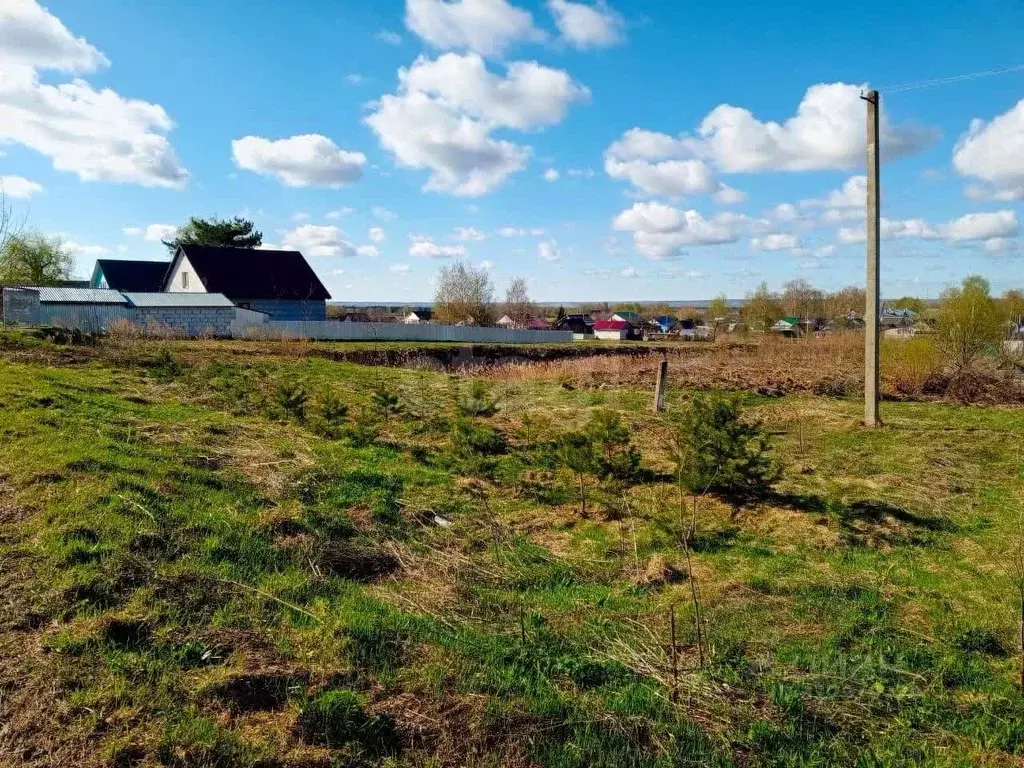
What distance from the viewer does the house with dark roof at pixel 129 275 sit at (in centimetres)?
4231

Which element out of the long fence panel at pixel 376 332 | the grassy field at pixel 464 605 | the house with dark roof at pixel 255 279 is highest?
the house with dark roof at pixel 255 279

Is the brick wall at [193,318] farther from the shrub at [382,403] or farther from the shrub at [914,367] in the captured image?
the shrub at [914,367]

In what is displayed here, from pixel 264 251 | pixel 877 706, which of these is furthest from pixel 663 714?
pixel 264 251

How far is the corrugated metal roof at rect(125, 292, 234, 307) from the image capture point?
28391 millimetres

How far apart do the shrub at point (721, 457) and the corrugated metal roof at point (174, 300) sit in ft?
87.7

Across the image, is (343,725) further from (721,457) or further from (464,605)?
(721,457)

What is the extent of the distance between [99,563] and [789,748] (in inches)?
160

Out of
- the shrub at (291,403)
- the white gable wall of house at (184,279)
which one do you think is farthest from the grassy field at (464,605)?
the white gable wall of house at (184,279)

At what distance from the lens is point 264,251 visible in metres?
37.3

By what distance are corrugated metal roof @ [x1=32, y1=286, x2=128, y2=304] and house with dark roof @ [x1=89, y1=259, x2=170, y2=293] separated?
14.4m

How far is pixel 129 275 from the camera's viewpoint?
141ft

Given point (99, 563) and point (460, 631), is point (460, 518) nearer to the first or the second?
point (460, 631)

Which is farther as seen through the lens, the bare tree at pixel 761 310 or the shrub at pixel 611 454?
the bare tree at pixel 761 310

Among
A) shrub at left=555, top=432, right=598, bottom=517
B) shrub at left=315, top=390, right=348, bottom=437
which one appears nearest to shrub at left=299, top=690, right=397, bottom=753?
shrub at left=555, top=432, right=598, bottom=517
